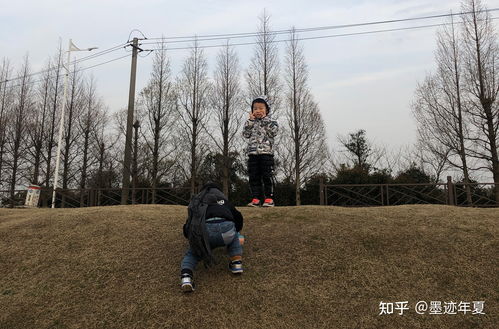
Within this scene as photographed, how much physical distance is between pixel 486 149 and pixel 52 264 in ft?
56.4

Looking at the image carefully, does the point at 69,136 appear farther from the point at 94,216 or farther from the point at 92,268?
the point at 92,268

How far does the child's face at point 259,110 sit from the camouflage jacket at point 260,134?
85mm

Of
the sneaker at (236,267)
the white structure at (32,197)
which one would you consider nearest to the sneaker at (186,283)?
the sneaker at (236,267)

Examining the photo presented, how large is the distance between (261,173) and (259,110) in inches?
50.8

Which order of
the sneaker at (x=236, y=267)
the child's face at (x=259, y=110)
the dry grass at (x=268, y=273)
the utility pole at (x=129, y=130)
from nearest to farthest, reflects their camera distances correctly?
the dry grass at (x=268, y=273) → the sneaker at (x=236, y=267) → the child's face at (x=259, y=110) → the utility pole at (x=129, y=130)

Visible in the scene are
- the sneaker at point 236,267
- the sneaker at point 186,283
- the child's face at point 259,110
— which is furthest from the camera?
the child's face at point 259,110

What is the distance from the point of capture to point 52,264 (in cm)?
494

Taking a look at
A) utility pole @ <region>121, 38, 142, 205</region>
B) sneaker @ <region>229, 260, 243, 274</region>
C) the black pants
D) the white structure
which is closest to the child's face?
the black pants

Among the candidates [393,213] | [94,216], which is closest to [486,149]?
[393,213]

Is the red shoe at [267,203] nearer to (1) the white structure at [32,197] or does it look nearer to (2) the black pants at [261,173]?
(2) the black pants at [261,173]

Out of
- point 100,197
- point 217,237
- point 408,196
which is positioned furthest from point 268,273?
point 100,197

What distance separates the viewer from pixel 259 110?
7.19 metres

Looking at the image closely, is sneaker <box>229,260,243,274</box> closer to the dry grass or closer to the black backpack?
the dry grass

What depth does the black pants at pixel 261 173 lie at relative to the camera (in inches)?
276
